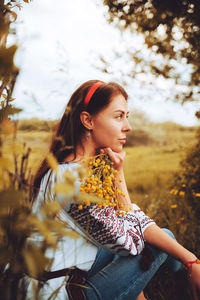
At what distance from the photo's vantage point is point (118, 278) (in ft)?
4.42

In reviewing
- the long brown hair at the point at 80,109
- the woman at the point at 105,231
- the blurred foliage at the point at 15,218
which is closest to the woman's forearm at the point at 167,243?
the woman at the point at 105,231

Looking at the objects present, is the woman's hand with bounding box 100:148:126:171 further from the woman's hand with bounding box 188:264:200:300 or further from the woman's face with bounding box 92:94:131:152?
the woman's hand with bounding box 188:264:200:300

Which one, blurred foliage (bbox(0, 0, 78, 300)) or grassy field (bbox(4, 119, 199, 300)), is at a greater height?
blurred foliage (bbox(0, 0, 78, 300))

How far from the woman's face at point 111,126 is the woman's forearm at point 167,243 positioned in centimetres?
61

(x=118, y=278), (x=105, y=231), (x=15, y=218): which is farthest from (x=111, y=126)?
(x=15, y=218)

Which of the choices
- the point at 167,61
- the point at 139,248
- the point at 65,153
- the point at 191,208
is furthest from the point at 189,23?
the point at 139,248

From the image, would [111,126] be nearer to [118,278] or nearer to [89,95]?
[89,95]

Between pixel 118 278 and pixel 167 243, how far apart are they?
0.38 meters

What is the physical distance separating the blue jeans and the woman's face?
738 mm

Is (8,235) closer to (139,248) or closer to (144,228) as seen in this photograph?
(139,248)

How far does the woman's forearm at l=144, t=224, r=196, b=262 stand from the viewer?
57.4 inches

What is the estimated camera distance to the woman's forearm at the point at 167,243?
146 cm

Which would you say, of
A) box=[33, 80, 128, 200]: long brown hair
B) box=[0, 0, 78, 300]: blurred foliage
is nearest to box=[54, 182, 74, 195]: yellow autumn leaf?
box=[0, 0, 78, 300]: blurred foliage

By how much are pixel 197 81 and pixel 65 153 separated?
115 inches
